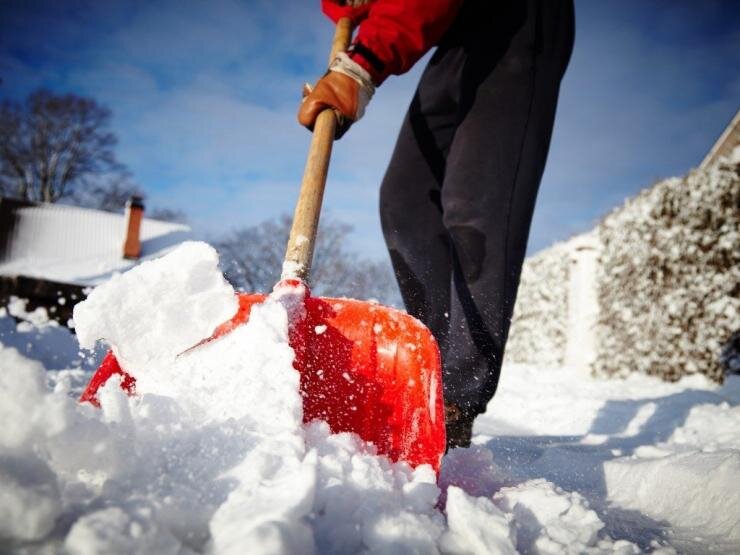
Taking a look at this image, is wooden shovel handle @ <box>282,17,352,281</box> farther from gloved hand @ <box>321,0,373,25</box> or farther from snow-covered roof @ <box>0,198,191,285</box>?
snow-covered roof @ <box>0,198,191,285</box>

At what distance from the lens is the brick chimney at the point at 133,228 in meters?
15.4

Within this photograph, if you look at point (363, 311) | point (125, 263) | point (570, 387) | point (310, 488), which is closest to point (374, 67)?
point (363, 311)

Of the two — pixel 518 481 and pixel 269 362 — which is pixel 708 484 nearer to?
pixel 518 481

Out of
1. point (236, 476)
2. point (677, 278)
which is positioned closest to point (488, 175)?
point (236, 476)

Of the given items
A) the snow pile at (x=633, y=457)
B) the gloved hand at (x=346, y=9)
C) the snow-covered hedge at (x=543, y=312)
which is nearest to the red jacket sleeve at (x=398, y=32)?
the gloved hand at (x=346, y=9)

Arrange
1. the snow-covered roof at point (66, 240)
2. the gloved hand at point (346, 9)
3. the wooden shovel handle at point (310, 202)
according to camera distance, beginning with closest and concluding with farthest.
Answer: the wooden shovel handle at point (310, 202)
the gloved hand at point (346, 9)
the snow-covered roof at point (66, 240)

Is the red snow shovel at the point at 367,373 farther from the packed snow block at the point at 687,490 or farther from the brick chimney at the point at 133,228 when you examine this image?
the brick chimney at the point at 133,228

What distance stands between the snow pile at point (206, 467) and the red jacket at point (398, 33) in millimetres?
883

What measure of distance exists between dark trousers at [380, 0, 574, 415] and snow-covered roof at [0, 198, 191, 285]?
14.4 metres

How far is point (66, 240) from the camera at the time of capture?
51.6 ft

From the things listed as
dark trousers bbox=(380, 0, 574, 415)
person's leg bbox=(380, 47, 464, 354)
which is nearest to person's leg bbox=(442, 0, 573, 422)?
dark trousers bbox=(380, 0, 574, 415)

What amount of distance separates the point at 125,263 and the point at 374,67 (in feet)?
53.3

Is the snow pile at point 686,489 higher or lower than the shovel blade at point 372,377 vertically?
lower

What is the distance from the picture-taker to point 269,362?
90 centimetres
